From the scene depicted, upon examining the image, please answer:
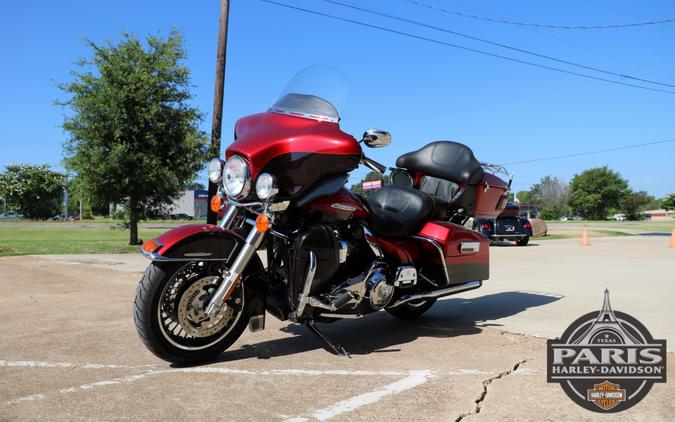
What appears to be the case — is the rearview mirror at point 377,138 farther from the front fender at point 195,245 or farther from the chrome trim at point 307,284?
the front fender at point 195,245

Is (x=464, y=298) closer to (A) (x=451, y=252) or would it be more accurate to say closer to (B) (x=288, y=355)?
(A) (x=451, y=252)

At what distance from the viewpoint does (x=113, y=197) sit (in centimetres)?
1625

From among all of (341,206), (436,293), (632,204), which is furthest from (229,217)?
(632,204)

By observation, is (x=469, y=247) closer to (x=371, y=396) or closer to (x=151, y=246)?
(x=371, y=396)

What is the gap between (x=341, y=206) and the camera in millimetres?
4355

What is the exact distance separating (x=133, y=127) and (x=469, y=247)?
12716 millimetres

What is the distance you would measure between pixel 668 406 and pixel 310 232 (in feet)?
8.19

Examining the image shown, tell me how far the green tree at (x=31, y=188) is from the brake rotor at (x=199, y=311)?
214ft

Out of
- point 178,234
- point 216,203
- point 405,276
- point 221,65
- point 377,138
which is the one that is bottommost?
point 405,276

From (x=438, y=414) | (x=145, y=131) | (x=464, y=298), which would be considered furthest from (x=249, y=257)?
(x=145, y=131)

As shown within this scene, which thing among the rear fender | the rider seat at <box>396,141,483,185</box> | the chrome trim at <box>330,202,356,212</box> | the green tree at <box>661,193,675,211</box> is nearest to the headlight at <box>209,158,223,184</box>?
the rear fender

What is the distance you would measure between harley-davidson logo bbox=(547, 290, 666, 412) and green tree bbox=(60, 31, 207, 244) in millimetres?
13733

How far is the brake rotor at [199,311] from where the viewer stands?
3838 millimetres

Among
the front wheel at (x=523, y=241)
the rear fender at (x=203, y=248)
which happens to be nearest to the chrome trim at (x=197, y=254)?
the rear fender at (x=203, y=248)
